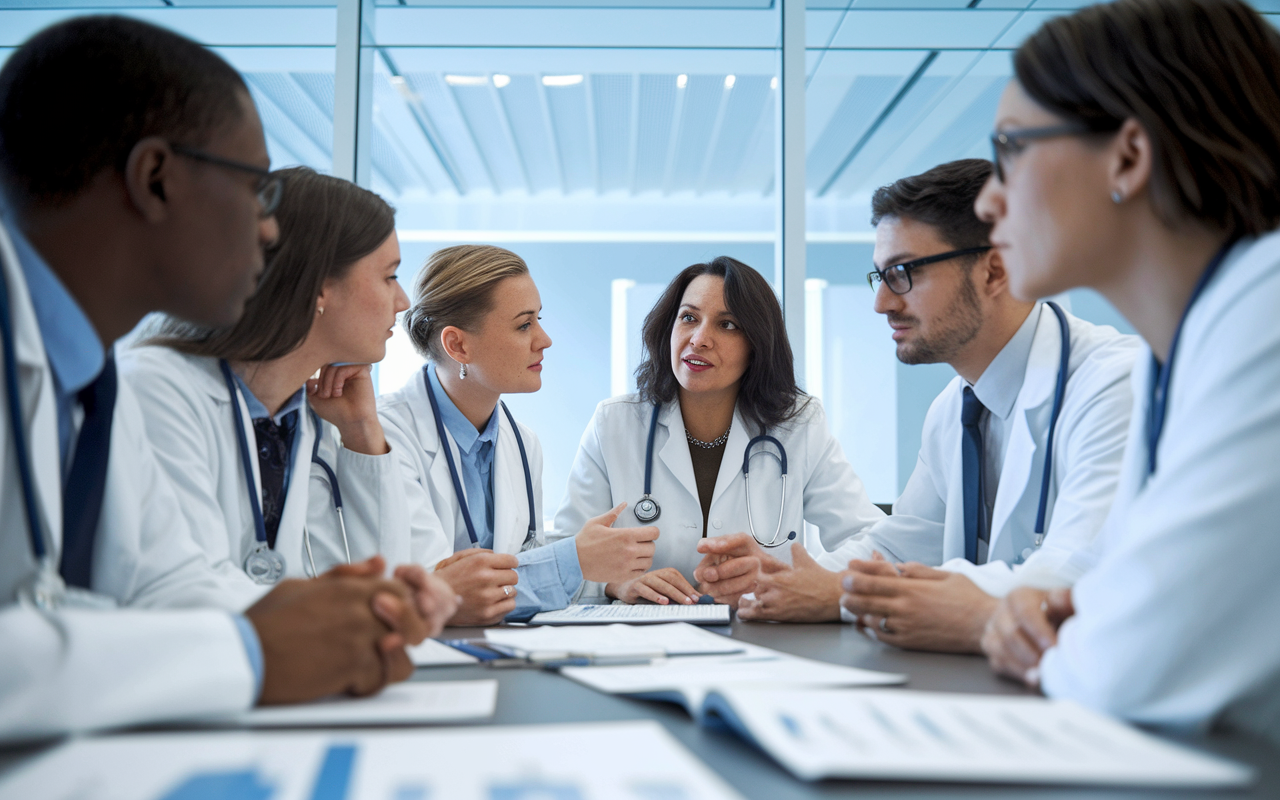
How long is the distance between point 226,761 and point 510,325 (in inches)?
75.4

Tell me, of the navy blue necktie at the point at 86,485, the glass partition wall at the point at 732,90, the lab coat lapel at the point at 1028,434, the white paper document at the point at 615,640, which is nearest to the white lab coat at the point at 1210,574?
the white paper document at the point at 615,640

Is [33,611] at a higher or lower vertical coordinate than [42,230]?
lower

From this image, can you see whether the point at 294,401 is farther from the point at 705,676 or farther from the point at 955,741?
the point at 955,741

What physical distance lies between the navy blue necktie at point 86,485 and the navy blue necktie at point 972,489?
178 centimetres

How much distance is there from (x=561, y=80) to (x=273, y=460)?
266cm

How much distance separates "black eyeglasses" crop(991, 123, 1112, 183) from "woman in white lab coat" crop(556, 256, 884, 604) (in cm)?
152

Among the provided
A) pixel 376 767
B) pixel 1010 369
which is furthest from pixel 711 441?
pixel 376 767

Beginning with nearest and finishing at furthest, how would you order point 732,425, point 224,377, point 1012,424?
1. point 224,377
2. point 1012,424
3. point 732,425

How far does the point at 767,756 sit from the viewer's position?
0.69 metres

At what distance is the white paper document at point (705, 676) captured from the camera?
88cm

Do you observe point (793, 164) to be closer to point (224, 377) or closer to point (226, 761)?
point (224, 377)

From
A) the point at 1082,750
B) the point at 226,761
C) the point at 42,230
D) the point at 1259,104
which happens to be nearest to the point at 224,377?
the point at 42,230

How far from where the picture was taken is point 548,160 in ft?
15.9

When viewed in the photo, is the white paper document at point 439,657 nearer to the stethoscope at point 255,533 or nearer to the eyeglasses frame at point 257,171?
the stethoscope at point 255,533
